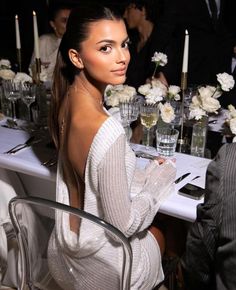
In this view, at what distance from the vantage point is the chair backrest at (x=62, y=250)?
1184 mm

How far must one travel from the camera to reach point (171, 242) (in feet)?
5.49

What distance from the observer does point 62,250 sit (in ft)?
4.33

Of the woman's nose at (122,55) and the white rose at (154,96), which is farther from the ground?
the woman's nose at (122,55)

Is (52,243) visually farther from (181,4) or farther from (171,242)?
(181,4)

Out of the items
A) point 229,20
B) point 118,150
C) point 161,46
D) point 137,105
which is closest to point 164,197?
point 118,150

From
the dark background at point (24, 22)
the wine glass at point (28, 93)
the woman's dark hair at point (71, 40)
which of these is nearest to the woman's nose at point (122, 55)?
the woman's dark hair at point (71, 40)

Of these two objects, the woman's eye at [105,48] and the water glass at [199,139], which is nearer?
the woman's eye at [105,48]

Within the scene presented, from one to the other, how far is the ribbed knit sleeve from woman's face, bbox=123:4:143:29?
229cm

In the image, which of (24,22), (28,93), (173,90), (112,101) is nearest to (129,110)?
(112,101)

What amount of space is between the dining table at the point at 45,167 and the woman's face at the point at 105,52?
1.52 ft

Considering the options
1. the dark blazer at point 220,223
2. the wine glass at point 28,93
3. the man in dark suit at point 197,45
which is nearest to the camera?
the dark blazer at point 220,223

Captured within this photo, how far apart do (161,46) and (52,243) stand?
2344mm

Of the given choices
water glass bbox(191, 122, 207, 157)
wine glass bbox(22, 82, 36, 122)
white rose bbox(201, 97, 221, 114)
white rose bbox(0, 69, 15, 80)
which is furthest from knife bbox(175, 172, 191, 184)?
white rose bbox(0, 69, 15, 80)

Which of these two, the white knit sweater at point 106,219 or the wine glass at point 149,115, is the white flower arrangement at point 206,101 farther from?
the white knit sweater at point 106,219
